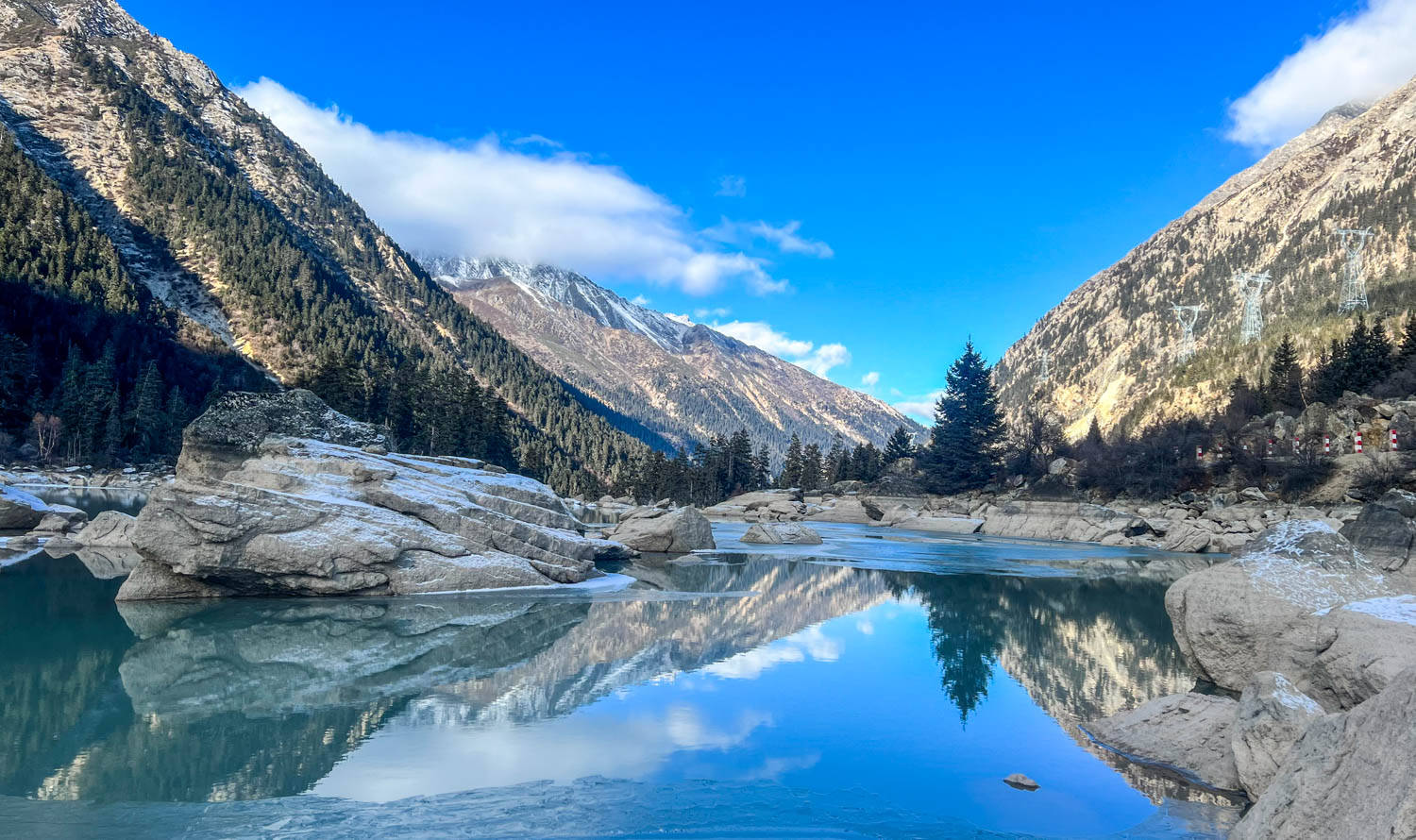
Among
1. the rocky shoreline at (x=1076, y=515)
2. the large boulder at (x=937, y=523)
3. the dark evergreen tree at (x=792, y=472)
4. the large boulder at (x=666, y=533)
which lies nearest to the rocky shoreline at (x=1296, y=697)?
the large boulder at (x=666, y=533)

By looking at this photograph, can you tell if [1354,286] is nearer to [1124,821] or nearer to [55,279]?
[1124,821]

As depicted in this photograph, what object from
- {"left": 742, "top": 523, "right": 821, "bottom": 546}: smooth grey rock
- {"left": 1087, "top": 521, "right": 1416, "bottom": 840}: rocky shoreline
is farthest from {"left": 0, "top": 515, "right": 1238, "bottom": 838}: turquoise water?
{"left": 742, "top": 523, "right": 821, "bottom": 546}: smooth grey rock

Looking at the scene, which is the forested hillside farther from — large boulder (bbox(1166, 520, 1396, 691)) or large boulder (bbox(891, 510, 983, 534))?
large boulder (bbox(1166, 520, 1396, 691))

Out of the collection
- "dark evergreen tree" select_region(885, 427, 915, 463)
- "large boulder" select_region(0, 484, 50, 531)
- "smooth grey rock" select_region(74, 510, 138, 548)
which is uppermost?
"dark evergreen tree" select_region(885, 427, 915, 463)

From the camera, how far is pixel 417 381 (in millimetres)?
92062

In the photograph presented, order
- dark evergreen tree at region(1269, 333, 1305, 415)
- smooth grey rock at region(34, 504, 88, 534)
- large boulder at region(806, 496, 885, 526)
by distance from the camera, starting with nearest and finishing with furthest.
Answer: smooth grey rock at region(34, 504, 88, 534) → dark evergreen tree at region(1269, 333, 1305, 415) → large boulder at region(806, 496, 885, 526)

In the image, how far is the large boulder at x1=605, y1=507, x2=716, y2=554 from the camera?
1508 inches

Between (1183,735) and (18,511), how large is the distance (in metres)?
39.4

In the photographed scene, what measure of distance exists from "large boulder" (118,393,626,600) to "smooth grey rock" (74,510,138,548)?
159 inches

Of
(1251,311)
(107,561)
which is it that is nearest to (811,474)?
(1251,311)

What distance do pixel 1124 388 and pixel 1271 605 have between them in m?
166

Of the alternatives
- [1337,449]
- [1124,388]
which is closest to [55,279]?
Answer: [1337,449]

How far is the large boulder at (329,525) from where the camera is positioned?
18.6m

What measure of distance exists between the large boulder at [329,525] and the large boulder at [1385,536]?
2081 centimetres
